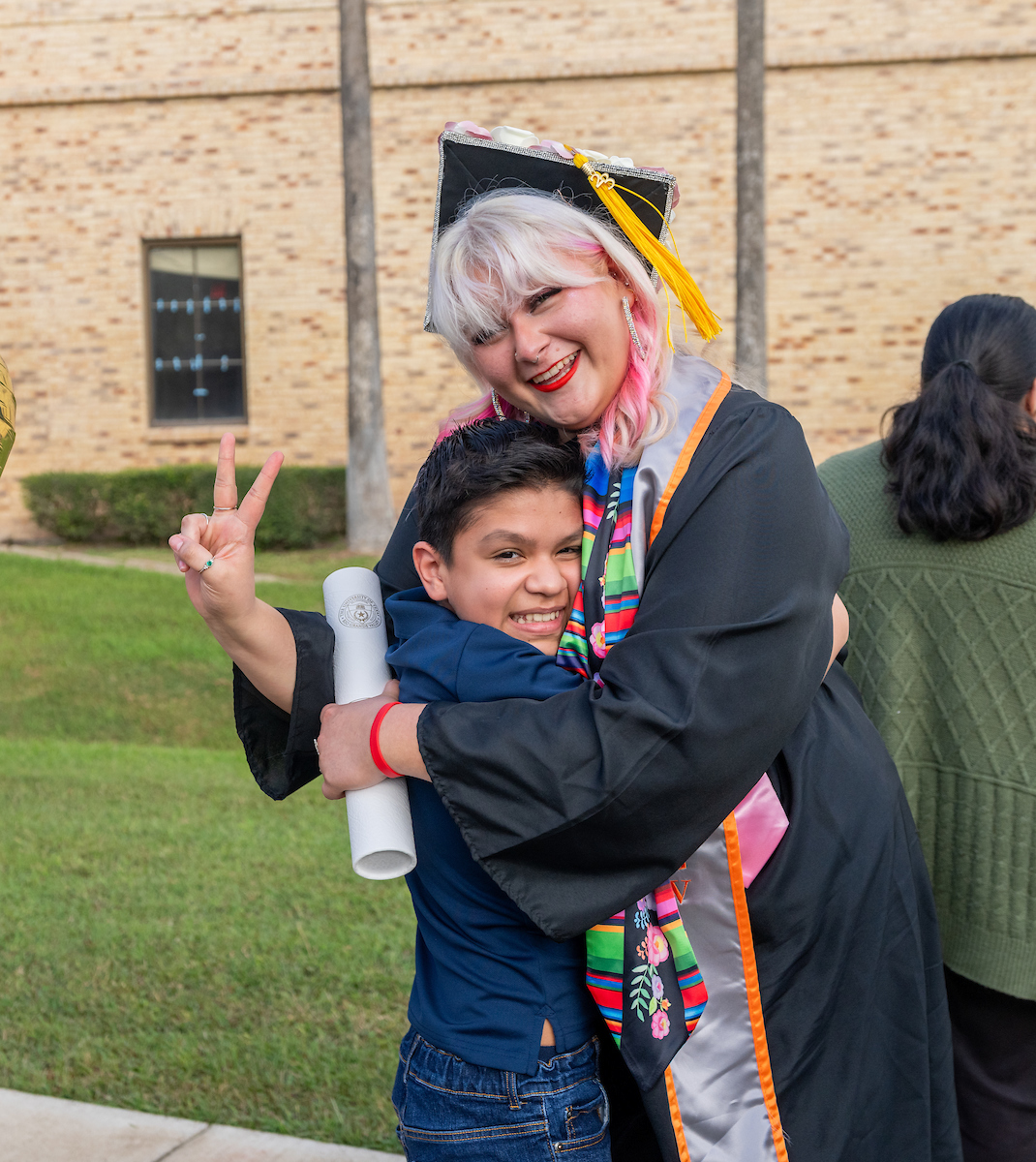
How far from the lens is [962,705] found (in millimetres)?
2410

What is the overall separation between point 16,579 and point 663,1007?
32.6 ft

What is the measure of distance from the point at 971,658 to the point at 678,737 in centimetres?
120

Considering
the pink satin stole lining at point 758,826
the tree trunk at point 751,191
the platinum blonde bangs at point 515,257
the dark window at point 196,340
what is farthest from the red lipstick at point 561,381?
the dark window at point 196,340

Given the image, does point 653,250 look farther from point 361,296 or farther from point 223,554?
point 361,296

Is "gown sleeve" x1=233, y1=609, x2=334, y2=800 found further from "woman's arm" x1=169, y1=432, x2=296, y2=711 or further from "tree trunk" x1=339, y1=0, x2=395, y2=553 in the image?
"tree trunk" x1=339, y1=0, x2=395, y2=553

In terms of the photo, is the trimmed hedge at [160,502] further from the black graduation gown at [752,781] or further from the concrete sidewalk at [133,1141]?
the black graduation gown at [752,781]

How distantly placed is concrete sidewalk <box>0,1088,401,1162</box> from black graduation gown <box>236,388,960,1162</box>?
1694mm

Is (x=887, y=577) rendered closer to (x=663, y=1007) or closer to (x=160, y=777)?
(x=663, y=1007)

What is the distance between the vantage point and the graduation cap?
1.81m

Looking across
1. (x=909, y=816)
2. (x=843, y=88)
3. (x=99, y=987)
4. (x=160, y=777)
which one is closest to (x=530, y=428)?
(x=909, y=816)

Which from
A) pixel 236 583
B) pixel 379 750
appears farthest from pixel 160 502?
pixel 379 750

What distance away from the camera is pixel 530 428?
185cm

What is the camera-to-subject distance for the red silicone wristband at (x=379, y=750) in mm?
1636

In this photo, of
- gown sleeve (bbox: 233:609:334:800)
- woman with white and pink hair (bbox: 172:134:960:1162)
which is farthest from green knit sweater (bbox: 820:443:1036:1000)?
gown sleeve (bbox: 233:609:334:800)
